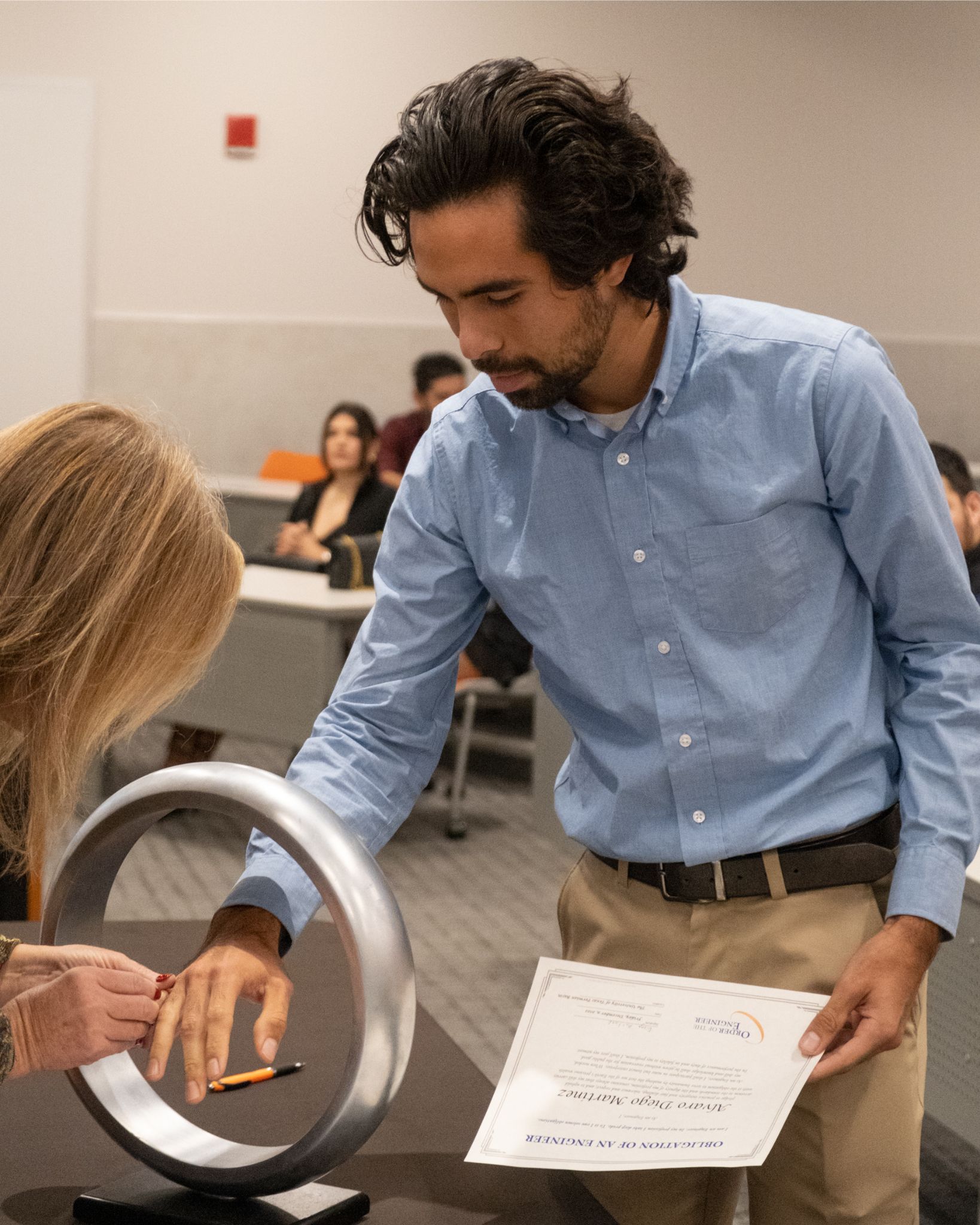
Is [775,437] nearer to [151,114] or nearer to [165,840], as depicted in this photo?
[165,840]

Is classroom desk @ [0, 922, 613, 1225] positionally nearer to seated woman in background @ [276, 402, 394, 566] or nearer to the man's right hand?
the man's right hand

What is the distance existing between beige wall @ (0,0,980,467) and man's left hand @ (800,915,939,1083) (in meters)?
6.38

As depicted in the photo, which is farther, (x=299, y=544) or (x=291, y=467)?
(x=291, y=467)

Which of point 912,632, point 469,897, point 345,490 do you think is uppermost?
point 912,632

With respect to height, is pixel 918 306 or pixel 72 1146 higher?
pixel 918 306

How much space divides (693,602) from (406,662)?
285mm

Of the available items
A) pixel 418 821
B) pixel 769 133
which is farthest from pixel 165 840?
pixel 769 133

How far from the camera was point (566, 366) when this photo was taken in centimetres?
118

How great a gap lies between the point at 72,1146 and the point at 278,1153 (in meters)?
0.19

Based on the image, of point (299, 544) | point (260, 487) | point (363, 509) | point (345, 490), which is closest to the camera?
point (299, 544)

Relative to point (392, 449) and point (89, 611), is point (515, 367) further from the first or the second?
point (392, 449)

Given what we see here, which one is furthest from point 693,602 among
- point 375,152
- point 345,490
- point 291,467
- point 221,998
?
point 375,152

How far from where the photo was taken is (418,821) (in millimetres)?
4617

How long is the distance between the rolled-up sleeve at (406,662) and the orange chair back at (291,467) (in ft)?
18.9
